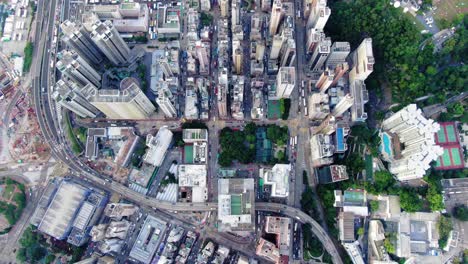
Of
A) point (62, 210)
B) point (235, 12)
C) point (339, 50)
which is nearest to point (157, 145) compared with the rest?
point (62, 210)

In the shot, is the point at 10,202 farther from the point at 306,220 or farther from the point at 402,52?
the point at 402,52

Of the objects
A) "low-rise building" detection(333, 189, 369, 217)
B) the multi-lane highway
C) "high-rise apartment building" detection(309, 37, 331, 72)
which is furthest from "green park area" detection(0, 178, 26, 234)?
"high-rise apartment building" detection(309, 37, 331, 72)

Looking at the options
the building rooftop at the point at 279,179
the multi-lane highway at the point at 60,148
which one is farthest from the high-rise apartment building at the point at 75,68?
the building rooftop at the point at 279,179

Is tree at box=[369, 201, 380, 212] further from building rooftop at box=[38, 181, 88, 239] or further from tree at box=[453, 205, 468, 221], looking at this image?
building rooftop at box=[38, 181, 88, 239]

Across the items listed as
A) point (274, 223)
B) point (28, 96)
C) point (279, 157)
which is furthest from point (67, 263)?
point (279, 157)

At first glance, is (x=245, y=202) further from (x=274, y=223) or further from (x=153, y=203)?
(x=153, y=203)

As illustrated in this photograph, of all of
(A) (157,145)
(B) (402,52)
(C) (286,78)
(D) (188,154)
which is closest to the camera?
(C) (286,78)
